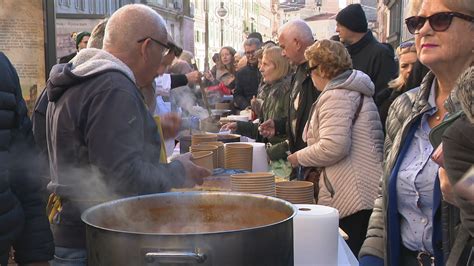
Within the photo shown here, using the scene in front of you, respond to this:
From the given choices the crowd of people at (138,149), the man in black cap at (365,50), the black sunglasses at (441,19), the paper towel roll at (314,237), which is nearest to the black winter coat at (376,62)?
the man in black cap at (365,50)

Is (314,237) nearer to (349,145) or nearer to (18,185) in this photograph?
(18,185)

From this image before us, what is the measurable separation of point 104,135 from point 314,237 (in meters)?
0.86

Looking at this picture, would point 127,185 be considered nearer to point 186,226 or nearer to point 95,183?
point 95,183

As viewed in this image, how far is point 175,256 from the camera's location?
1.17 metres

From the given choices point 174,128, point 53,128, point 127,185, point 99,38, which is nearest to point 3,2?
point 99,38

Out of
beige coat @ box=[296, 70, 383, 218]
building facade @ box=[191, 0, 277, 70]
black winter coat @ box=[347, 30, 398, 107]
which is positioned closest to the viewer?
beige coat @ box=[296, 70, 383, 218]

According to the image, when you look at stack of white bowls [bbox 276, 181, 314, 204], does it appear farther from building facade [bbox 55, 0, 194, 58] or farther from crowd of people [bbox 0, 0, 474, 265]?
building facade [bbox 55, 0, 194, 58]

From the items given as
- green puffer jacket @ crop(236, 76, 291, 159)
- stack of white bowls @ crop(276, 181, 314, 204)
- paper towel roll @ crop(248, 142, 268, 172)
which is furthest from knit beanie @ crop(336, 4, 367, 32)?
stack of white bowls @ crop(276, 181, 314, 204)

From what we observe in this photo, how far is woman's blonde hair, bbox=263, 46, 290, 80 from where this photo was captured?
504 centimetres

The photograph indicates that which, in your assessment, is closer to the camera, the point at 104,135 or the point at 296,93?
the point at 104,135

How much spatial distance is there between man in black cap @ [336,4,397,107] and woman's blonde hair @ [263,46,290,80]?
649 mm

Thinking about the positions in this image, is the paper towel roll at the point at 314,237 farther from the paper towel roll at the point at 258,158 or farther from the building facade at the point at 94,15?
the paper towel roll at the point at 258,158

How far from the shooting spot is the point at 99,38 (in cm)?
310

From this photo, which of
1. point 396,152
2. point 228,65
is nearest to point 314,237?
point 396,152
